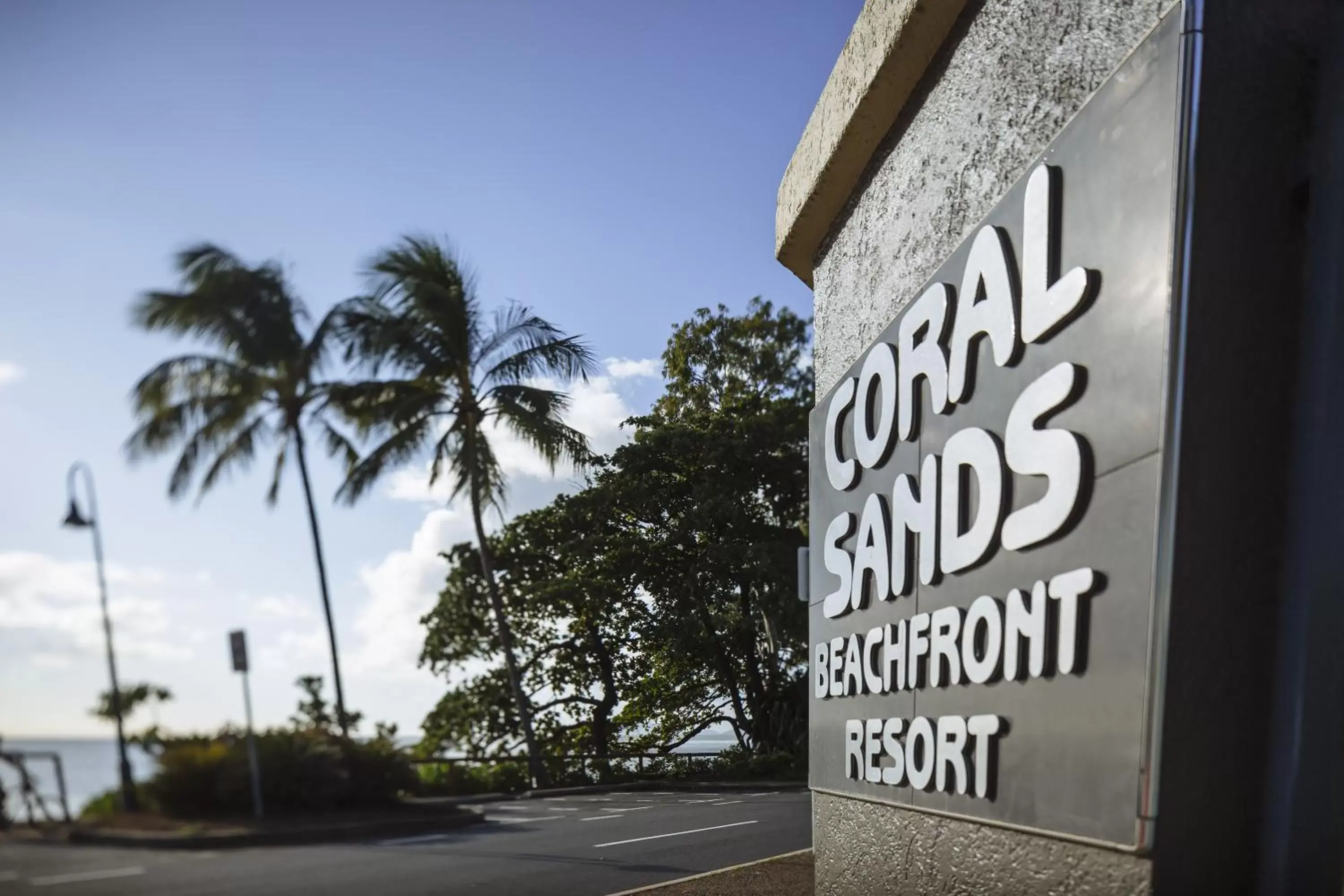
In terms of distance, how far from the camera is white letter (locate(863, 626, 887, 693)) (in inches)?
127

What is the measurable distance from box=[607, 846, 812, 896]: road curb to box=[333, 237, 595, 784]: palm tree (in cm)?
60

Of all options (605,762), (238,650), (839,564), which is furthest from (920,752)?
(238,650)

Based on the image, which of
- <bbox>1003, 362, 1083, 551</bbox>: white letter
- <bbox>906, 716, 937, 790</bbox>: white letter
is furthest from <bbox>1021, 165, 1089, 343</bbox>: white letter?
<bbox>906, 716, 937, 790</bbox>: white letter

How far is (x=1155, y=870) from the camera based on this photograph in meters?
1.75

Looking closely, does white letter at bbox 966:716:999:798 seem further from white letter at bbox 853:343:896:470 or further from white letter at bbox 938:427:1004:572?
white letter at bbox 853:343:896:470

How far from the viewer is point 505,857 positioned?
3045mm

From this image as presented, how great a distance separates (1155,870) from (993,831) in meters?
0.68

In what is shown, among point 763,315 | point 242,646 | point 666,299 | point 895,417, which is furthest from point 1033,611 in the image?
point 763,315

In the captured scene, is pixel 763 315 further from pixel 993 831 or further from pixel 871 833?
pixel 993 831

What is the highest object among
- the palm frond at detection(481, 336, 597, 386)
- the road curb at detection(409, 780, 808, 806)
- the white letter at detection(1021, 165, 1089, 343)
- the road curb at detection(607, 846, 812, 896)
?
the white letter at detection(1021, 165, 1089, 343)

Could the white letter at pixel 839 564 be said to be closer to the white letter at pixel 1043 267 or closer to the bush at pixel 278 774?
the white letter at pixel 1043 267

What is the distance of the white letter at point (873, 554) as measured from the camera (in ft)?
10.7

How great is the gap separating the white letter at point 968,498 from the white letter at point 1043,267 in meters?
0.34

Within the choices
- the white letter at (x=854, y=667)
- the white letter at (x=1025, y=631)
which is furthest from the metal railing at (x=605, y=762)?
the white letter at (x=1025, y=631)
